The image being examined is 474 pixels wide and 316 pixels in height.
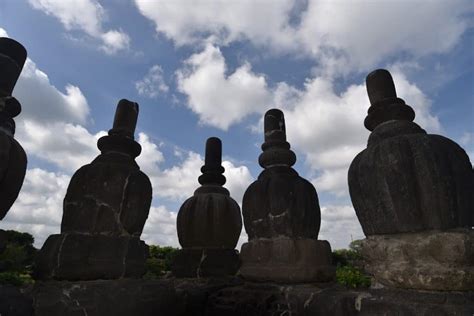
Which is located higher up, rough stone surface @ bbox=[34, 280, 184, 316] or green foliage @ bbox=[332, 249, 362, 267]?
green foliage @ bbox=[332, 249, 362, 267]

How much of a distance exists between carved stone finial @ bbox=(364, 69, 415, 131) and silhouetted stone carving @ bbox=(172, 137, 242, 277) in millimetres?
2063

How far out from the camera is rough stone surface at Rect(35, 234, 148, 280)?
7.97 ft

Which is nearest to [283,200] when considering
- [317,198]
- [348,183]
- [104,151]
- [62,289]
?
[317,198]

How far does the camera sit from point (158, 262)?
1067cm

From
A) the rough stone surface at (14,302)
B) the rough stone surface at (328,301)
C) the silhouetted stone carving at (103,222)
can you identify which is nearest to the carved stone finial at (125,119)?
the silhouetted stone carving at (103,222)

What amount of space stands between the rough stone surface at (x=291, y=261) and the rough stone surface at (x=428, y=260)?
0.85 m

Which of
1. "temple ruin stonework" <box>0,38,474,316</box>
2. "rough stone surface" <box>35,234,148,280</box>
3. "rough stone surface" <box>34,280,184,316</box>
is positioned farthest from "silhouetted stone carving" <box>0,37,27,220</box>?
"rough stone surface" <box>34,280,184,316</box>

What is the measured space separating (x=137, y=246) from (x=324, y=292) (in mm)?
1678

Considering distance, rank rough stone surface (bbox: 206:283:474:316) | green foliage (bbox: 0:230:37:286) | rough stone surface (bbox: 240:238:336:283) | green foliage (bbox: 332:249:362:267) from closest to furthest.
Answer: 1. rough stone surface (bbox: 206:283:474:316)
2. rough stone surface (bbox: 240:238:336:283)
3. green foliage (bbox: 0:230:37:286)
4. green foliage (bbox: 332:249:362:267)

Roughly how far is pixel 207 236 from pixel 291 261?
4.10ft

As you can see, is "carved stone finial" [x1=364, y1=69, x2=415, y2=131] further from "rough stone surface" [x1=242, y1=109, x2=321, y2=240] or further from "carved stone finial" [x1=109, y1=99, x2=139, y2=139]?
"carved stone finial" [x1=109, y1=99, x2=139, y2=139]

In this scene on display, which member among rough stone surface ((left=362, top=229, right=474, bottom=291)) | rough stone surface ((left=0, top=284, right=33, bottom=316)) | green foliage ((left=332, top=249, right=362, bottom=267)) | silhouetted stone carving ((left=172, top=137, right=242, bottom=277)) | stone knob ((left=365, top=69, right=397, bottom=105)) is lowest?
rough stone surface ((left=0, top=284, right=33, bottom=316))

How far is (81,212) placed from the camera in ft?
8.60

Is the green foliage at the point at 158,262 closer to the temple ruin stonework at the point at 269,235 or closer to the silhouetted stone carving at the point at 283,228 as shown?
the temple ruin stonework at the point at 269,235
